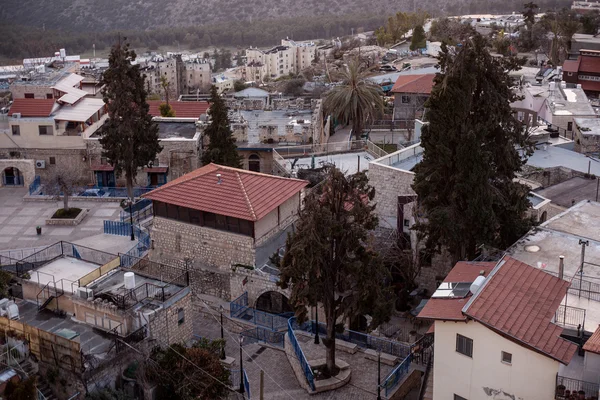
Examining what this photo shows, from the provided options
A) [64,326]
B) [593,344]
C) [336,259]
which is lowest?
[64,326]

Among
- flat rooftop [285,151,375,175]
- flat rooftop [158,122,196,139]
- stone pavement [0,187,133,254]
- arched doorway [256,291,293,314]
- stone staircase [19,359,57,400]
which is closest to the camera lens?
stone staircase [19,359,57,400]

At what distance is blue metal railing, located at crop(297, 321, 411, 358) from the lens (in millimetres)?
29422

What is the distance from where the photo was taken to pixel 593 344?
70.6ft

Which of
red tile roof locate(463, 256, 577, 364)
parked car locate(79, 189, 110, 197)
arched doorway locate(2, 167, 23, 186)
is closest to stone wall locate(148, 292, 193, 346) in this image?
red tile roof locate(463, 256, 577, 364)

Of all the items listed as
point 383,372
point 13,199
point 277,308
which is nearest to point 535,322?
point 383,372

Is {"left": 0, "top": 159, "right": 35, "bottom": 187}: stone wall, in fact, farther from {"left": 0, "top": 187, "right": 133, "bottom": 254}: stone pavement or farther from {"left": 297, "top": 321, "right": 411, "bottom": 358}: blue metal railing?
{"left": 297, "top": 321, "right": 411, "bottom": 358}: blue metal railing

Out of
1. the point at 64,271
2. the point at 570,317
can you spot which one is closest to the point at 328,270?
the point at 570,317

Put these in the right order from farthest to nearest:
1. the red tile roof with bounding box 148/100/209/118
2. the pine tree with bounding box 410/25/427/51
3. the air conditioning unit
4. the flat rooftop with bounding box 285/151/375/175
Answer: the pine tree with bounding box 410/25/427/51
the red tile roof with bounding box 148/100/209/118
the flat rooftop with bounding box 285/151/375/175
the air conditioning unit

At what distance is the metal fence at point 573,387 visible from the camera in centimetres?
2127

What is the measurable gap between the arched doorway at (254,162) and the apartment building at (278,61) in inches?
4051

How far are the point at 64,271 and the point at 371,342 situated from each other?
13137mm

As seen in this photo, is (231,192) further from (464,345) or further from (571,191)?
(571,191)

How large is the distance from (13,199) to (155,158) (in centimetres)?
940

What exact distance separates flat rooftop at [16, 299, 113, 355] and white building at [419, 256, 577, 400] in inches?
461
